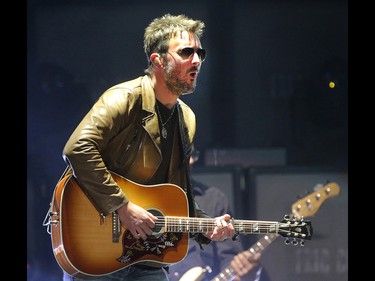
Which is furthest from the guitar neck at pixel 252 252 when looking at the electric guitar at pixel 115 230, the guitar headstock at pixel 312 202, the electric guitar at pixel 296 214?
the electric guitar at pixel 115 230

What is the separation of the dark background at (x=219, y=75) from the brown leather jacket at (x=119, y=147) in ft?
3.05

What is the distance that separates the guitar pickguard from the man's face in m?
0.72

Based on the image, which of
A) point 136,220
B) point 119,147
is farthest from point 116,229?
point 119,147

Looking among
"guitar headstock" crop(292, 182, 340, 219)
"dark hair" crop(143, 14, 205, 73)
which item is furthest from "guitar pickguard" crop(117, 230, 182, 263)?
"guitar headstock" crop(292, 182, 340, 219)

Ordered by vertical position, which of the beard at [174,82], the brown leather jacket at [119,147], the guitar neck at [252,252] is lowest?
the guitar neck at [252,252]

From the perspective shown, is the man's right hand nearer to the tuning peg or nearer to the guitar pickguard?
the guitar pickguard

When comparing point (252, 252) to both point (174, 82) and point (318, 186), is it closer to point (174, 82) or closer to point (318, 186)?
point (318, 186)

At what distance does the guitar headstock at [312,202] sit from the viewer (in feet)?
14.7

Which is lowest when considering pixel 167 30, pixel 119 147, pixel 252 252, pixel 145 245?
pixel 252 252

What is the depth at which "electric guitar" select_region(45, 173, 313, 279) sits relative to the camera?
3465mm

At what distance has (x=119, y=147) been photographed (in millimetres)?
3527

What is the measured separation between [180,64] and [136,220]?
0.79 meters

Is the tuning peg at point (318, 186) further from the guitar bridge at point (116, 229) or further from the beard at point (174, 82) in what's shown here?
the guitar bridge at point (116, 229)
